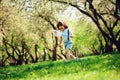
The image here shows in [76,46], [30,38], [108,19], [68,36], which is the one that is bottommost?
[76,46]

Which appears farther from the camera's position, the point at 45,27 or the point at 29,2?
the point at 45,27

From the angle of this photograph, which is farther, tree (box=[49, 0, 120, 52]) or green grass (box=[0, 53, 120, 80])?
tree (box=[49, 0, 120, 52])

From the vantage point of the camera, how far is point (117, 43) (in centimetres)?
3192

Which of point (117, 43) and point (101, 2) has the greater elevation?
point (101, 2)

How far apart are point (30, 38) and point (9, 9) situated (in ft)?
68.0

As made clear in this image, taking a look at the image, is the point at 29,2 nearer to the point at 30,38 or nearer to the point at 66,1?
the point at 66,1

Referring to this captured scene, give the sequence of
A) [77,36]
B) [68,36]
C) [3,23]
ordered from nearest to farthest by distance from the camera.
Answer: [68,36] < [3,23] < [77,36]

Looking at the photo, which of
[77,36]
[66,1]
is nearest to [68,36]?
[66,1]

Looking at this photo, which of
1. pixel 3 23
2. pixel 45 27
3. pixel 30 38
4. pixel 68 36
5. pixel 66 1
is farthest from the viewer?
pixel 30 38

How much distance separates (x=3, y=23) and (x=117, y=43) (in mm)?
11661

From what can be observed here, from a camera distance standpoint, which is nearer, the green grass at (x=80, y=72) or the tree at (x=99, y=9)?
the green grass at (x=80, y=72)

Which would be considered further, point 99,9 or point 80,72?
point 99,9

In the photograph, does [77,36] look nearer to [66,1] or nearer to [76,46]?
[76,46]

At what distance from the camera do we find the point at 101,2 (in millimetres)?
30875
